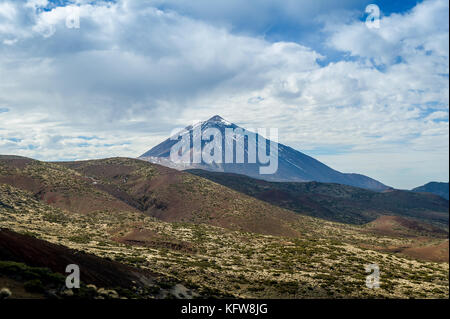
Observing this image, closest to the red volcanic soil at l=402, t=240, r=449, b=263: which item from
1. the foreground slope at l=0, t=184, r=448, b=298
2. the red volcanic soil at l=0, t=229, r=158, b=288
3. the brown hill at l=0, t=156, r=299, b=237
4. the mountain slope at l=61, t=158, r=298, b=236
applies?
the foreground slope at l=0, t=184, r=448, b=298

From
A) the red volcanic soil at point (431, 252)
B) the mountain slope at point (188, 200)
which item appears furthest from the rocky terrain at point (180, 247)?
the mountain slope at point (188, 200)

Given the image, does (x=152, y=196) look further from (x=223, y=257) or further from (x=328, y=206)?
(x=328, y=206)

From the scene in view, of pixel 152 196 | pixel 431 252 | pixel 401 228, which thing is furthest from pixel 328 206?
pixel 152 196

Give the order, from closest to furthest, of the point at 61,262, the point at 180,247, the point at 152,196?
the point at 61,262
the point at 180,247
the point at 152,196

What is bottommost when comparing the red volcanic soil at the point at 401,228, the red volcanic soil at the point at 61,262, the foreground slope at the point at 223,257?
the red volcanic soil at the point at 401,228

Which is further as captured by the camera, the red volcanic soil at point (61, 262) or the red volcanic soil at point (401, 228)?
the red volcanic soil at point (401, 228)

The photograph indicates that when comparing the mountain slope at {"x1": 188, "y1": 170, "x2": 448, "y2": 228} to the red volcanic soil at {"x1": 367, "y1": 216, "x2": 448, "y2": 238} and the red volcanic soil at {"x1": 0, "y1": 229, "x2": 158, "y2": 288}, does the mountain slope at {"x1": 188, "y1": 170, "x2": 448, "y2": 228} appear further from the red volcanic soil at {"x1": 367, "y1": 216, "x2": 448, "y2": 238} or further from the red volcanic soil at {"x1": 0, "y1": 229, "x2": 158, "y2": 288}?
the red volcanic soil at {"x1": 0, "y1": 229, "x2": 158, "y2": 288}

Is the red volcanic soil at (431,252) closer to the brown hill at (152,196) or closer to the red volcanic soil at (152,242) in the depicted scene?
the brown hill at (152,196)

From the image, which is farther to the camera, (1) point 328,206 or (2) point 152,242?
(1) point 328,206
